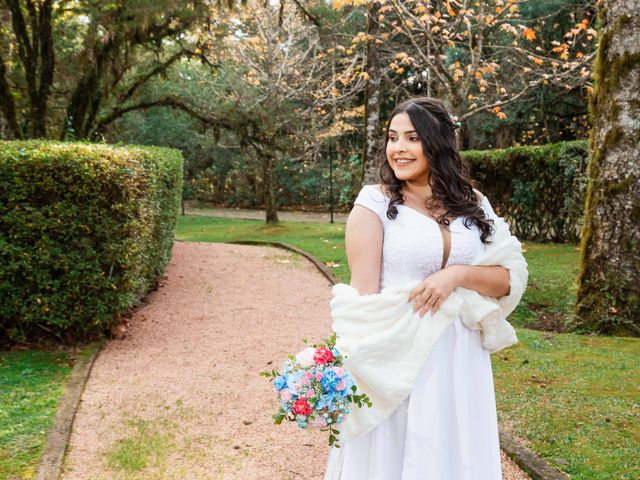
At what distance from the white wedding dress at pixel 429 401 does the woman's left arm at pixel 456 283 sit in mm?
65

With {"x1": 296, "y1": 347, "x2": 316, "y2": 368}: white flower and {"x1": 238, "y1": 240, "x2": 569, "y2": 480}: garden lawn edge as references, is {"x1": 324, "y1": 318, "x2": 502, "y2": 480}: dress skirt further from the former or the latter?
{"x1": 238, "y1": 240, "x2": 569, "y2": 480}: garden lawn edge

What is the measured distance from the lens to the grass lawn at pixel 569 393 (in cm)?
420

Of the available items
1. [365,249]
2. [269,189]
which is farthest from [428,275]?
[269,189]

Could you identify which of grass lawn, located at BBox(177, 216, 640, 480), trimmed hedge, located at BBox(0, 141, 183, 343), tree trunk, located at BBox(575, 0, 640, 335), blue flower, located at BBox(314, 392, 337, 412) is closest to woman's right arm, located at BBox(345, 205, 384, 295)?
blue flower, located at BBox(314, 392, 337, 412)

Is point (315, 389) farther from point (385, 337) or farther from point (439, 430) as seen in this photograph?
point (439, 430)

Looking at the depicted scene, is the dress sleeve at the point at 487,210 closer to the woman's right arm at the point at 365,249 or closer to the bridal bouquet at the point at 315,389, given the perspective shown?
the woman's right arm at the point at 365,249

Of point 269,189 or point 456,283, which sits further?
point 269,189

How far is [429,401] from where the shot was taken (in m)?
2.61

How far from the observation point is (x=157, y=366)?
6410 millimetres

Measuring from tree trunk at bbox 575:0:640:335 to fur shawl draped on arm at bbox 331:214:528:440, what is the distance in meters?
4.99

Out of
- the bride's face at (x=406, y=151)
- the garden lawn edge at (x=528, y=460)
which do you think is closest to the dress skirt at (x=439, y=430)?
the bride's face at (x=406, y=151)

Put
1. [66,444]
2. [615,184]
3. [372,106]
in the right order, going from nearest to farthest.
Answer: [66,444] < [615,184] < [372,106]

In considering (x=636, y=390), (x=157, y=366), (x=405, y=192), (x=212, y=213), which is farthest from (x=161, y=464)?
(x=212, y=213)

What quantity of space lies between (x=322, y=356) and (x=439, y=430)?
0.66 m
